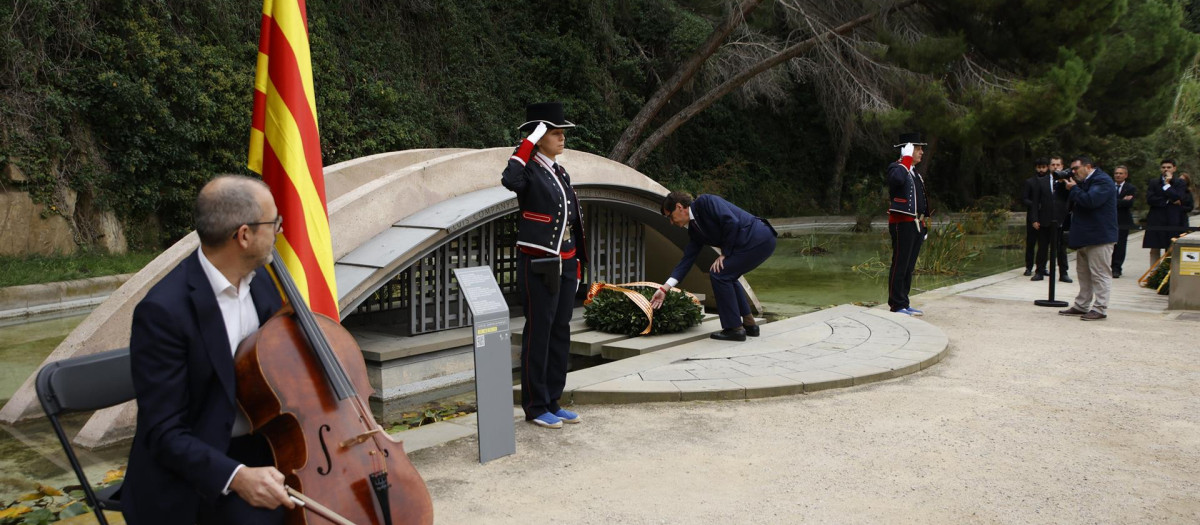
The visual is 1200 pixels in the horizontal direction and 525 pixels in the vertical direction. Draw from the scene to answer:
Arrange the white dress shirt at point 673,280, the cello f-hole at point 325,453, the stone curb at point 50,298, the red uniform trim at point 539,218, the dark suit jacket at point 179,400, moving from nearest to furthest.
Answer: the dark suit jacket at point 179,400, the cello f-hole at point 325,453, the red uniform trim at point 539,218, the white dress shirt at point 673,280, the stone curb at point 50,298

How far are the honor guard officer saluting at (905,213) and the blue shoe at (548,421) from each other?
16.9 feet

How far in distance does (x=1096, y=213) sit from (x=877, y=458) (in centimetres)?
555

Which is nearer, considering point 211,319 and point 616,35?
point 211,319

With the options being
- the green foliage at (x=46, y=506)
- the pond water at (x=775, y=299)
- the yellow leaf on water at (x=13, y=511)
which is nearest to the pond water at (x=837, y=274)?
the pond water at (x=775, y=299)

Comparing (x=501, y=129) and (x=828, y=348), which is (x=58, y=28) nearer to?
(x=501, y=129)

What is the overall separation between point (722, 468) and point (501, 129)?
53.4 feet

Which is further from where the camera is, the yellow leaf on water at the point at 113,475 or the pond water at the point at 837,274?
the pond water at the point at 837,274

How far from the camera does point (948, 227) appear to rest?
46.8ft

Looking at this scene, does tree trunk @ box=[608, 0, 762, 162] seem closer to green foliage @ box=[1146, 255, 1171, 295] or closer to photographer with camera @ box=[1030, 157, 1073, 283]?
photographer with camera @ box=[1030, 157, 1073, 283]

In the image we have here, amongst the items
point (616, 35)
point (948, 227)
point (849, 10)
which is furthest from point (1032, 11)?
point (616, 35)

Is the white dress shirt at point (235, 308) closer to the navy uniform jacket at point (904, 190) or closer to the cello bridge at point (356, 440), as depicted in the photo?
the cello bridge at point (356, 440)

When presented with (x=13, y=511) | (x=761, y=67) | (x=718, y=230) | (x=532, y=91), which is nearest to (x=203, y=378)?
(x=13, y=511)

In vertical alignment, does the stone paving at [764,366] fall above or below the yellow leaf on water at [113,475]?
above

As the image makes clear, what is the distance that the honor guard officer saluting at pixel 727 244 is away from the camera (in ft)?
24.1
